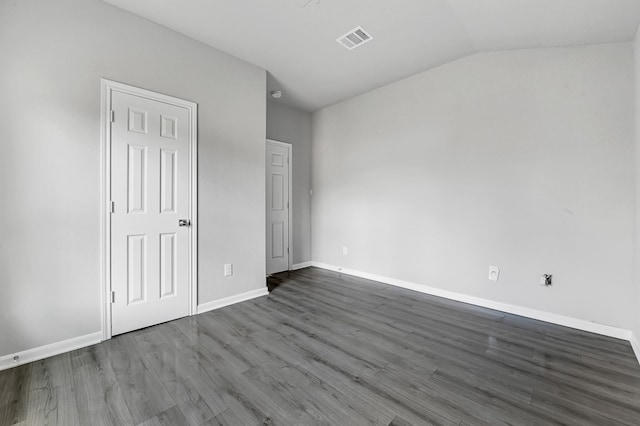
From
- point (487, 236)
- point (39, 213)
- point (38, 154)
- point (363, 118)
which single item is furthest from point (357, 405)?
point (363, 118)

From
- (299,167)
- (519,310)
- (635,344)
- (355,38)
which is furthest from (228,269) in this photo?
(635,344)

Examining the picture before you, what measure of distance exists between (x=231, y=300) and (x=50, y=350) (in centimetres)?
151

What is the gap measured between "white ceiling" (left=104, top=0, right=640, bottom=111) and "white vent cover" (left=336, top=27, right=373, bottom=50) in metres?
0.06

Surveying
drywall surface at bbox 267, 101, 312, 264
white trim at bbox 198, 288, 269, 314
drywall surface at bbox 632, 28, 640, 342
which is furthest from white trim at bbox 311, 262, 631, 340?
white trim at bbox 198, 288, 269, 314

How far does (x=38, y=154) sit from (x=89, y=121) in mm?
436

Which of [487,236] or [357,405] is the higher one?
[487,236]

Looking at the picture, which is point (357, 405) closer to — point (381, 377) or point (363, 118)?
point (381, 377)

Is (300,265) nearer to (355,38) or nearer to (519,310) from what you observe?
(519,310)

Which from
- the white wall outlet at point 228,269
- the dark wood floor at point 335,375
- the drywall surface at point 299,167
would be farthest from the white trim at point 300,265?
the dark wood floor at point 335,375

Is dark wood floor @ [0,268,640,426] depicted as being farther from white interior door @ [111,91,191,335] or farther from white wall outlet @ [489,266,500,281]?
white wall outlet @ [489,266,500,281]

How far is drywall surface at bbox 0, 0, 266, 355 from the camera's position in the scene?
6.37 ft

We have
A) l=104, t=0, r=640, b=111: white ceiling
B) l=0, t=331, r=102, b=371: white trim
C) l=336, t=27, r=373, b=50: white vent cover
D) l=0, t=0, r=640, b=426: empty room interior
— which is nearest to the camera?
l=0, t=0, r=640, b=426: empty room interior

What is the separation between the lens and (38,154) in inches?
79.8

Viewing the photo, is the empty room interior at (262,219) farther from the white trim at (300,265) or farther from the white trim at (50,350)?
the white trim at (300,265)
